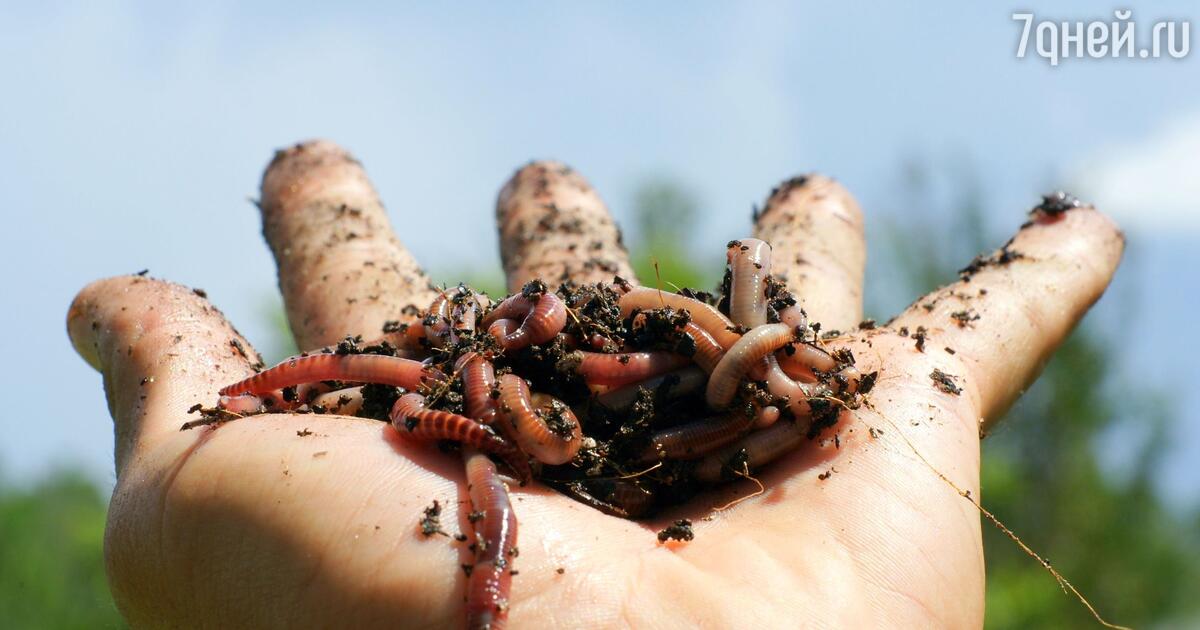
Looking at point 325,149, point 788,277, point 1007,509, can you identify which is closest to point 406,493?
point 788,277

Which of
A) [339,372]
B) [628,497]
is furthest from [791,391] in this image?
[339,372]

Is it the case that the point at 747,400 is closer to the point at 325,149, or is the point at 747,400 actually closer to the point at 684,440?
the point at 684,440

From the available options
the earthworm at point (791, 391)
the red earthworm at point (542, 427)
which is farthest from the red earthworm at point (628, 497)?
the earthworm at point (791, 391)

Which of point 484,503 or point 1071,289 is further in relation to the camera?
point 1071,289

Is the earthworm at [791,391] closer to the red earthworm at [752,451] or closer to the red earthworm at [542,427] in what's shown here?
the red earthworm at [752,451]

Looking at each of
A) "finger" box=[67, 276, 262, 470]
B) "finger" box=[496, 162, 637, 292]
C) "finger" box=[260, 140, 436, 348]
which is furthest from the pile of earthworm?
"finger" box=[496, 162, 637, 292]
